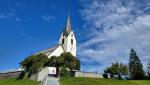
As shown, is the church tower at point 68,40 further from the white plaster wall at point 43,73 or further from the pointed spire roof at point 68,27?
the white plaster wall at point 43,73

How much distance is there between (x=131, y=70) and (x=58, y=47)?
23490 millimetres

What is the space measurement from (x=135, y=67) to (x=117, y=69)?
698 centimetres

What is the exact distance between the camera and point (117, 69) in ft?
289

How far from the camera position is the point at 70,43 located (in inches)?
4190

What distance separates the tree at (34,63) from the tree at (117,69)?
21.3 metres

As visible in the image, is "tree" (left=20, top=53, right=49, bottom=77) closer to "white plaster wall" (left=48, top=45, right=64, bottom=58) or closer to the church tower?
"white plaster wall" (left=48, top=45, right=64, bottom=58)

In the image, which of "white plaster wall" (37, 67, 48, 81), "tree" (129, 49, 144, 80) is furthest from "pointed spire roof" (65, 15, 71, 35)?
"white plaster wall" (37, 67, 48, 81)

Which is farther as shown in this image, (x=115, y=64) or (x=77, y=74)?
(x=115, y=64)

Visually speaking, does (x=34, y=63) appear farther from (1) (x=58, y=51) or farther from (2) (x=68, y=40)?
(2) (x=68, y=40)

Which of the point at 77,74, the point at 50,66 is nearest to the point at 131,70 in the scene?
the point at 77,74

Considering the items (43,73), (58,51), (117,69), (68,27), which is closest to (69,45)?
(68,27)

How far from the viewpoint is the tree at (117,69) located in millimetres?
88125

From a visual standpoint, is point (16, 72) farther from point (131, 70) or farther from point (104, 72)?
point (131, 70)

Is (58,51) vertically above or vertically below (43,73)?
above
